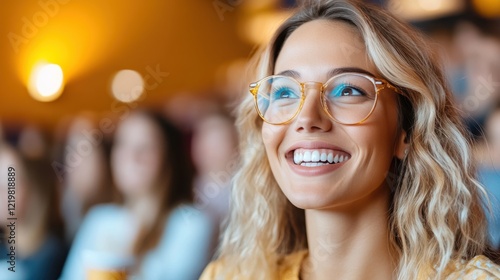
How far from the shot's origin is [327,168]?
1.11 m

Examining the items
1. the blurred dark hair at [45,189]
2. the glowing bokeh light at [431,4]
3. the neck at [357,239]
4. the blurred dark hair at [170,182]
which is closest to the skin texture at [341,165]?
the neck at [357,239]

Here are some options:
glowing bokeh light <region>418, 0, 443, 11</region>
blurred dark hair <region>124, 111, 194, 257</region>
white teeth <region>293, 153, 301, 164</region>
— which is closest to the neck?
white teeth <region>293, 153, 301, 164</region>

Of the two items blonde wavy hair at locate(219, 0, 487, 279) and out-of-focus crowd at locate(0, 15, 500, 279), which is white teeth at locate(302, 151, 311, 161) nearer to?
blonde wavy hair at locate(219, 0, 487, 279)

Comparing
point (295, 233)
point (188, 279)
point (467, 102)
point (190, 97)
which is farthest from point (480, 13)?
point (295, 233)

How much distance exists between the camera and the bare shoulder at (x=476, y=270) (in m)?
1.08

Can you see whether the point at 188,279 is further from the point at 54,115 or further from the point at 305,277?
the point at 305,277

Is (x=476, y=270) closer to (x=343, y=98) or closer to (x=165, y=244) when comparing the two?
(x=343, y=98)

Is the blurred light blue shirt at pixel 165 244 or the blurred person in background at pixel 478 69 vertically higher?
the blurred person in background at pixel 478 69

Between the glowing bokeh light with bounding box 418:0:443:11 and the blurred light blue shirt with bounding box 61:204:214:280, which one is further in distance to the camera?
the glowing bokeh light with bounding box 418:0:443:11

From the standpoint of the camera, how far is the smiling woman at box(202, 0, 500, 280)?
44.1 inches

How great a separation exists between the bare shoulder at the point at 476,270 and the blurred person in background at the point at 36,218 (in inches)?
80.5

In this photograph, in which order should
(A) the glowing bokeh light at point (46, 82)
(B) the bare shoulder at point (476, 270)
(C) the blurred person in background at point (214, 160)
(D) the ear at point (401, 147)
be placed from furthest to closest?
(A) the glowing bokeh light at point (46, 82)
(C) the blurred person in background at point (214, 160)
(D) the ear at point (401, 147)
(B) the bare shoulder at point (476, 270)

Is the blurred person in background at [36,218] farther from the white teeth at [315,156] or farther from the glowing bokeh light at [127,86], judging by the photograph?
the white teeth at [315,156]

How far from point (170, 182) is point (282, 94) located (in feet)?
5.91
